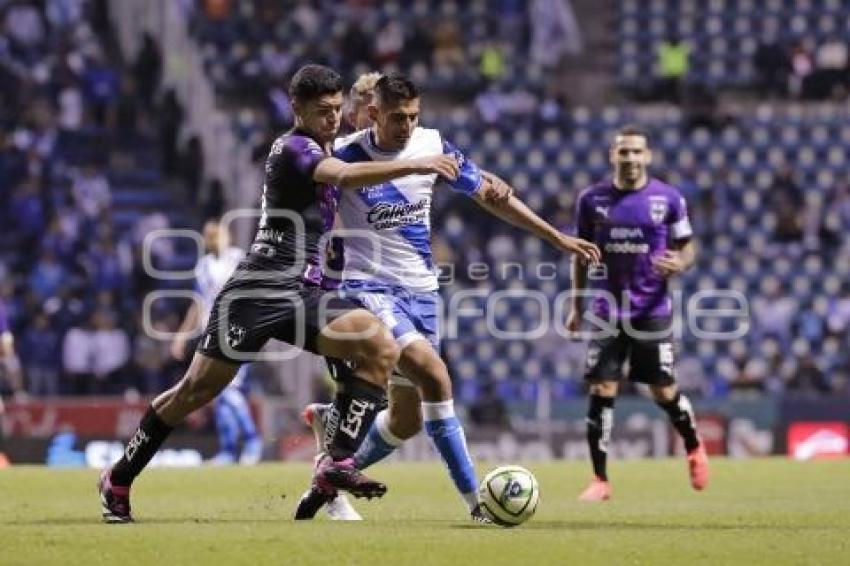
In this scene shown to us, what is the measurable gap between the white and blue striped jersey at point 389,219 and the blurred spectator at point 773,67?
62.6 ft

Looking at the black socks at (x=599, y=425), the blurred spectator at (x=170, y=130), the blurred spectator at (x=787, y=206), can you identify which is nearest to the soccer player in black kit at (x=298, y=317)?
the black socks at (x=599, y=425)

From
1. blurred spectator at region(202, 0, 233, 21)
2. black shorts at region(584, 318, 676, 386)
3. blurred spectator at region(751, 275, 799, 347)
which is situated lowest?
blurred spectator at region(751, 275, 799, 347)

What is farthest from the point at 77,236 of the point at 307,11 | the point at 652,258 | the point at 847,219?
the point at 652,258

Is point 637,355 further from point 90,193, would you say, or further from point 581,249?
point 90,193

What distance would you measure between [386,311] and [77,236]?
15607 millimetres

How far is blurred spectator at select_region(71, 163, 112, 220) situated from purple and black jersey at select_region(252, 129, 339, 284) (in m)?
16.1

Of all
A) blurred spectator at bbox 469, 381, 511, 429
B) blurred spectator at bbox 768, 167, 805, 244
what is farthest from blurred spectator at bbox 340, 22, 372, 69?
blurred spectator at bbox 469, 381, 511, 429

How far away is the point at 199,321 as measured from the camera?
18.3 m

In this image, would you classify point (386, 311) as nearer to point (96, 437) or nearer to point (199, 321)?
point (199, 321)

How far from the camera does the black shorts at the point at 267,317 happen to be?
9.83 metres

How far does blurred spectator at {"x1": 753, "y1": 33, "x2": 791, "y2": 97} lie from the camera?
94.5ft

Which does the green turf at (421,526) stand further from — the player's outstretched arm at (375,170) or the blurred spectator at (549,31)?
the blurred spectator at (549,31)

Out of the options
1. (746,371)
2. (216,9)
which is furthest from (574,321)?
(216,9)

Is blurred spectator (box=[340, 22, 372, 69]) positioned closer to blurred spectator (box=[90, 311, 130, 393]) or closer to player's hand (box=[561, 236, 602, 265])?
blurred spectator (box=[90, 311, 130, 393])
